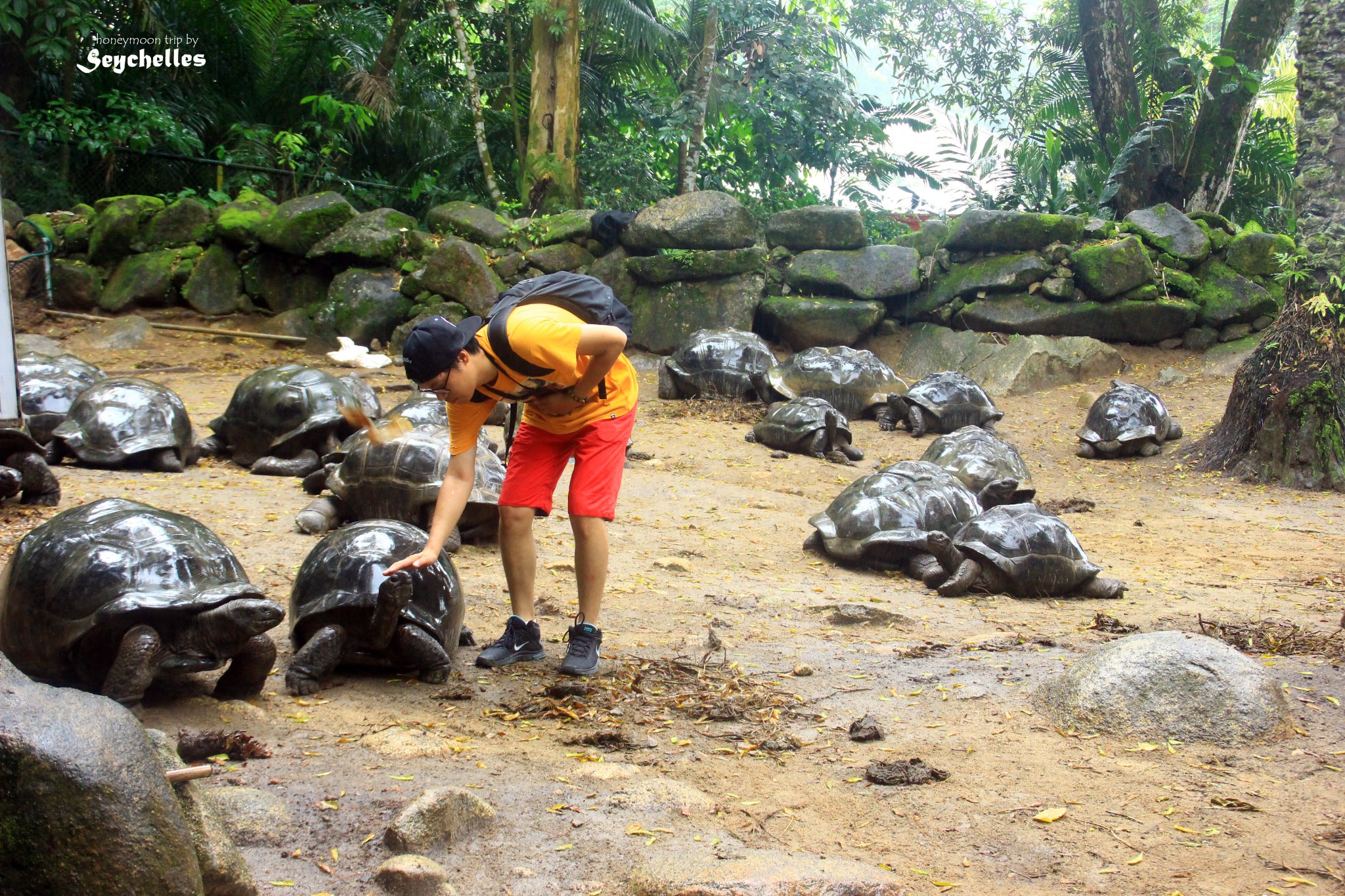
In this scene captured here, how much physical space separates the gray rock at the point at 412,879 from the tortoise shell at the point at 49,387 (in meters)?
5.68

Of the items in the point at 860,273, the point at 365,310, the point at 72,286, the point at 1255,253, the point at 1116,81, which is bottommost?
the point at 365,310

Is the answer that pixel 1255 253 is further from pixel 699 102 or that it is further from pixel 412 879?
pixel 412 879

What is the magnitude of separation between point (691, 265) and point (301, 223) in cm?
476

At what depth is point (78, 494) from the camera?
226 inches

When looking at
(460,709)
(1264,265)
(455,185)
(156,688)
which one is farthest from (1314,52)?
(455,185)

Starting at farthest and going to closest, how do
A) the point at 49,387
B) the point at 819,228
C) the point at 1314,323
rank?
the point at 819,228, the point at 1314,323, the point at 49,387

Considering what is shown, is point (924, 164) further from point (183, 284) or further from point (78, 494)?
point (78, 494)

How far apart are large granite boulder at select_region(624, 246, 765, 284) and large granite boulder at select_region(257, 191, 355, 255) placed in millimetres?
3255

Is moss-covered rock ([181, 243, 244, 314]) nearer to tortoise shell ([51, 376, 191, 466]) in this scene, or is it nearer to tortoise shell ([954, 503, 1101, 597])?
tortoise shell ([51, 376, 191, 466])

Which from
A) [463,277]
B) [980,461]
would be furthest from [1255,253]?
[463,277]

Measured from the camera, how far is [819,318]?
12508 millimetres

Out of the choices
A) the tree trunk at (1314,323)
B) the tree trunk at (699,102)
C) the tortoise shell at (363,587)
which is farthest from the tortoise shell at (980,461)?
the tree trunk at (699,102)

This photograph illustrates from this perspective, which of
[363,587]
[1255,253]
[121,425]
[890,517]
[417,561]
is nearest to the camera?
[417,561]

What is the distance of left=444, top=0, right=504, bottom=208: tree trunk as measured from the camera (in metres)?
13.2
